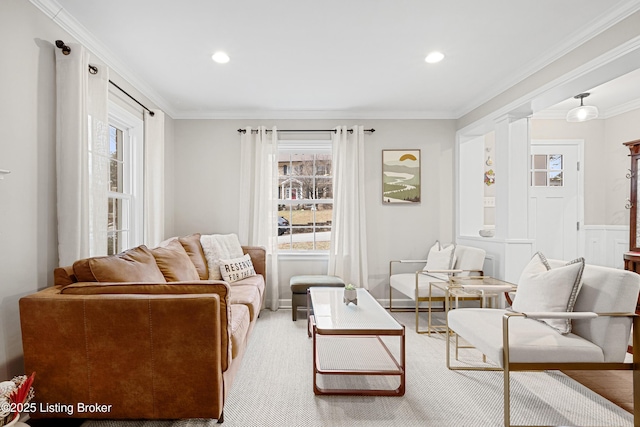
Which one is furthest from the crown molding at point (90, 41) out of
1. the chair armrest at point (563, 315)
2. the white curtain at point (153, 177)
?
the chair armrest at point (563, 315)

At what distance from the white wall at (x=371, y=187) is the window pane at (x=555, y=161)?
4.54 feet

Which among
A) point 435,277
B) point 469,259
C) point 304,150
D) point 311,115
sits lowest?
point 435,277

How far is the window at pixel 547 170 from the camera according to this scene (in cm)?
477

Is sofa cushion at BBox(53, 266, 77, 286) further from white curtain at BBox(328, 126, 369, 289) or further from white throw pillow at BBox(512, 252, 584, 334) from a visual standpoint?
white curtain at BBox(328, 126, 369, 289)

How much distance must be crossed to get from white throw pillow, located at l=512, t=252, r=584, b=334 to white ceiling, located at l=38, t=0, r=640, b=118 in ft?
5.42

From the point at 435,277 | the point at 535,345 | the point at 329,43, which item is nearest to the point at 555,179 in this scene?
the point at 435,277

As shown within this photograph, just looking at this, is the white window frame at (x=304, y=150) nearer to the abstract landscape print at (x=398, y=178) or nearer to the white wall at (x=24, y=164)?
the abstract landscape print at (x=398, y=178)

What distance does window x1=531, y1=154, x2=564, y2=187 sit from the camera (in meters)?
4.77

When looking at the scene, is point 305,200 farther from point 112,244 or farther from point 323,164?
point 112,244

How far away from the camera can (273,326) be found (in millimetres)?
3812

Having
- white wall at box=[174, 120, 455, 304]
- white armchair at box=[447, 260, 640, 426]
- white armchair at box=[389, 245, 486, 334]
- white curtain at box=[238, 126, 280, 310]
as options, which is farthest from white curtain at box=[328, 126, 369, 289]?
white armchair at box=[447, 260, 640, 426]

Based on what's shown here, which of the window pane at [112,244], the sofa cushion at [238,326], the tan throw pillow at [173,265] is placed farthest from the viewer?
the window pane at [112,244]

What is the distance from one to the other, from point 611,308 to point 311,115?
360cm

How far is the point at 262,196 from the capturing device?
4.48m
